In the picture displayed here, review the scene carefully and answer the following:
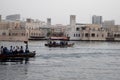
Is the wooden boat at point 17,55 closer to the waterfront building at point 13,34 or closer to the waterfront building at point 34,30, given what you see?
the waterfront building at point 13,34

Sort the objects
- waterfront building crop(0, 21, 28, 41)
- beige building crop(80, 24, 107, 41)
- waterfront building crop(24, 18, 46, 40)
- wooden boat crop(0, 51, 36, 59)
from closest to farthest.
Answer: wooden boat crop(0, 51, 36, 59) → waterfront building crop(0, 21, 28, 41) → beige building crop(80, 24, 107, 41) → waterfront building crop(24, 18, 46, 40)

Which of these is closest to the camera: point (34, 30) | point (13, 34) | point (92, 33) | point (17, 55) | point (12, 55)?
point (12, 55)

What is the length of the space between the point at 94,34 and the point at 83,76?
416 feet

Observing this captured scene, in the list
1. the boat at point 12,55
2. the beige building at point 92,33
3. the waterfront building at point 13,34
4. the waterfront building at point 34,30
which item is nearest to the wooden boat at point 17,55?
the boat at point 12,55

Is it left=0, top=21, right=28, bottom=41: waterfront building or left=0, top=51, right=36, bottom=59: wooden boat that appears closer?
left=0, top=51, right=36, bottom=59: wooden boat

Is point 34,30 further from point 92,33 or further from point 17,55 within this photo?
point 17,55

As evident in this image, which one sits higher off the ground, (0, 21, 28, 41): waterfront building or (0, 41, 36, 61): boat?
(0, 21, 28, 41): waterfront building

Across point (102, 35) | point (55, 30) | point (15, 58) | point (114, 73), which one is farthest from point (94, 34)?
point (114, 73)

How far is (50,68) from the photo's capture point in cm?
3966

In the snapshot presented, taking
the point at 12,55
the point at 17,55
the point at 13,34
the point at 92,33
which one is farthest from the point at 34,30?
the point at 12,55

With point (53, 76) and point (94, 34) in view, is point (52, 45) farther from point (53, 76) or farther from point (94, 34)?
point (94, 34)

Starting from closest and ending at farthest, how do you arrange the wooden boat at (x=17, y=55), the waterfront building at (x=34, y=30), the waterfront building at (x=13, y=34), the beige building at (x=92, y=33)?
the wooden boat at (x=17, y=55) < the waterfront building at (x=13, y=34) < the beige building at (x=92, y=33) < the waterfront building at (x=34, y=30)

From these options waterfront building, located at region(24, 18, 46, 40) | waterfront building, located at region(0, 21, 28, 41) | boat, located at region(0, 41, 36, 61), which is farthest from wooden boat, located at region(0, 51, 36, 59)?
waterfront building, located at region(24, 18, 46, 40)

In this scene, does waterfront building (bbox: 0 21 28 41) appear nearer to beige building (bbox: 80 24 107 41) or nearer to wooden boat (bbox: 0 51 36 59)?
beige building (bbox: 80 24 107 41)
